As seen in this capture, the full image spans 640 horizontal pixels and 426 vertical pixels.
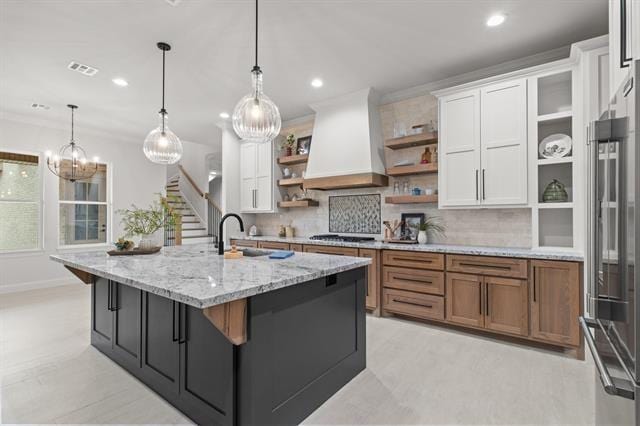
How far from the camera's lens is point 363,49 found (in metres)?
3.29

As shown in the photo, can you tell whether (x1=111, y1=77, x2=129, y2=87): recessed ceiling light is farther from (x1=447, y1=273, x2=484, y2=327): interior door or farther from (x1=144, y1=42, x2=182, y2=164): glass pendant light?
(x1=447, y1=273, x2=484, y2=327): interior door

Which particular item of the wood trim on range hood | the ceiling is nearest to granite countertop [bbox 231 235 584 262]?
the wood trim on range hood

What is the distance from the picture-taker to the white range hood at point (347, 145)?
428 centimetres

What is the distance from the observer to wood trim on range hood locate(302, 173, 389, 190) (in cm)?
421

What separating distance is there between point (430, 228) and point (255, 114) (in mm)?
2731

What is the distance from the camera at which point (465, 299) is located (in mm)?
3281

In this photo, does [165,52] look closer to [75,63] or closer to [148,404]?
[75,63]

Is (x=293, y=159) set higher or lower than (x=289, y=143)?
lower

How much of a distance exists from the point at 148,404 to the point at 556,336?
10.8ft

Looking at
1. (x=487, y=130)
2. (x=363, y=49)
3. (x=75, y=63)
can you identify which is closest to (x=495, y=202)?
(x=487, y=130)

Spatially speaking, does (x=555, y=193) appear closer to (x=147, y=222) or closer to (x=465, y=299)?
(x=465, y=299)

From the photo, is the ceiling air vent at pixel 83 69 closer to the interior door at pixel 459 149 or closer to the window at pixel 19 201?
the window at pixel 19 201

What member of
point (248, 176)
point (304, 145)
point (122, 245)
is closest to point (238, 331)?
point (122, 245)

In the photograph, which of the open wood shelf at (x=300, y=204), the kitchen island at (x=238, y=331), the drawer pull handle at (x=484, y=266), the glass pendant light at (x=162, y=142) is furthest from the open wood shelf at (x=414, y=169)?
the glass pendant light at (x=162, y=142)
